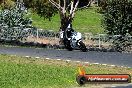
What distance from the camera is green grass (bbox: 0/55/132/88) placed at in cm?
1605

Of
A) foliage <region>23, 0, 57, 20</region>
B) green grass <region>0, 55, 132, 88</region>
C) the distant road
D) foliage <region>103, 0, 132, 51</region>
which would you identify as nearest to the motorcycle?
the distant road

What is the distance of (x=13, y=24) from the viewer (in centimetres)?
3447

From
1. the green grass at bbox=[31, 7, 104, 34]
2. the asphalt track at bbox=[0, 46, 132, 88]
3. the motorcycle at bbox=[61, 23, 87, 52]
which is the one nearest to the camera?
the asphalt track at bbox=[0, 46, 132, 88]

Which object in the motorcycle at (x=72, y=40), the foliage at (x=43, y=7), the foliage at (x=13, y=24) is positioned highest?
the foliage at (x=43, y=7)

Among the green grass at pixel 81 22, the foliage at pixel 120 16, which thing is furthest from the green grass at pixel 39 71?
the green grass at pixel 81 22

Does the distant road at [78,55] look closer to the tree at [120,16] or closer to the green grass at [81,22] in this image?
the tree at [120,16]

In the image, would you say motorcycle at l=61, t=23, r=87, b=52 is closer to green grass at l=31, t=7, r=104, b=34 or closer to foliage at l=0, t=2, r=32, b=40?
foliage at l=0, t=2, r=32, b=40

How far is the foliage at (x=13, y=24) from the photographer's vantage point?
104 ft

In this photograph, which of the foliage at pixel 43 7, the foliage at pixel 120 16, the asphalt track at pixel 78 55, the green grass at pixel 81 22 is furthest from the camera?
the green grass at pixel 81 22

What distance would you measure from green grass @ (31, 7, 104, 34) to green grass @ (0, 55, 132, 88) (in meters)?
30.5

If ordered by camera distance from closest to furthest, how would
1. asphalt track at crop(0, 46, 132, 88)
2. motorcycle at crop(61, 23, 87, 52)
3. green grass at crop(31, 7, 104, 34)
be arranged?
asphalt track at crop(0, 46, 132, 88) < motorcycle at crop(61, 23, 87, 52) < green grass at crop(31, 7, 104, 34)

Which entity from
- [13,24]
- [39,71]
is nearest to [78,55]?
[39,71]

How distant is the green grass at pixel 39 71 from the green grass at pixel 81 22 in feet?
100

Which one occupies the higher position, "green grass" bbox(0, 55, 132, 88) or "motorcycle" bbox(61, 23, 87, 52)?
"motorcycle" bbox(61, 23, 87, 52)
